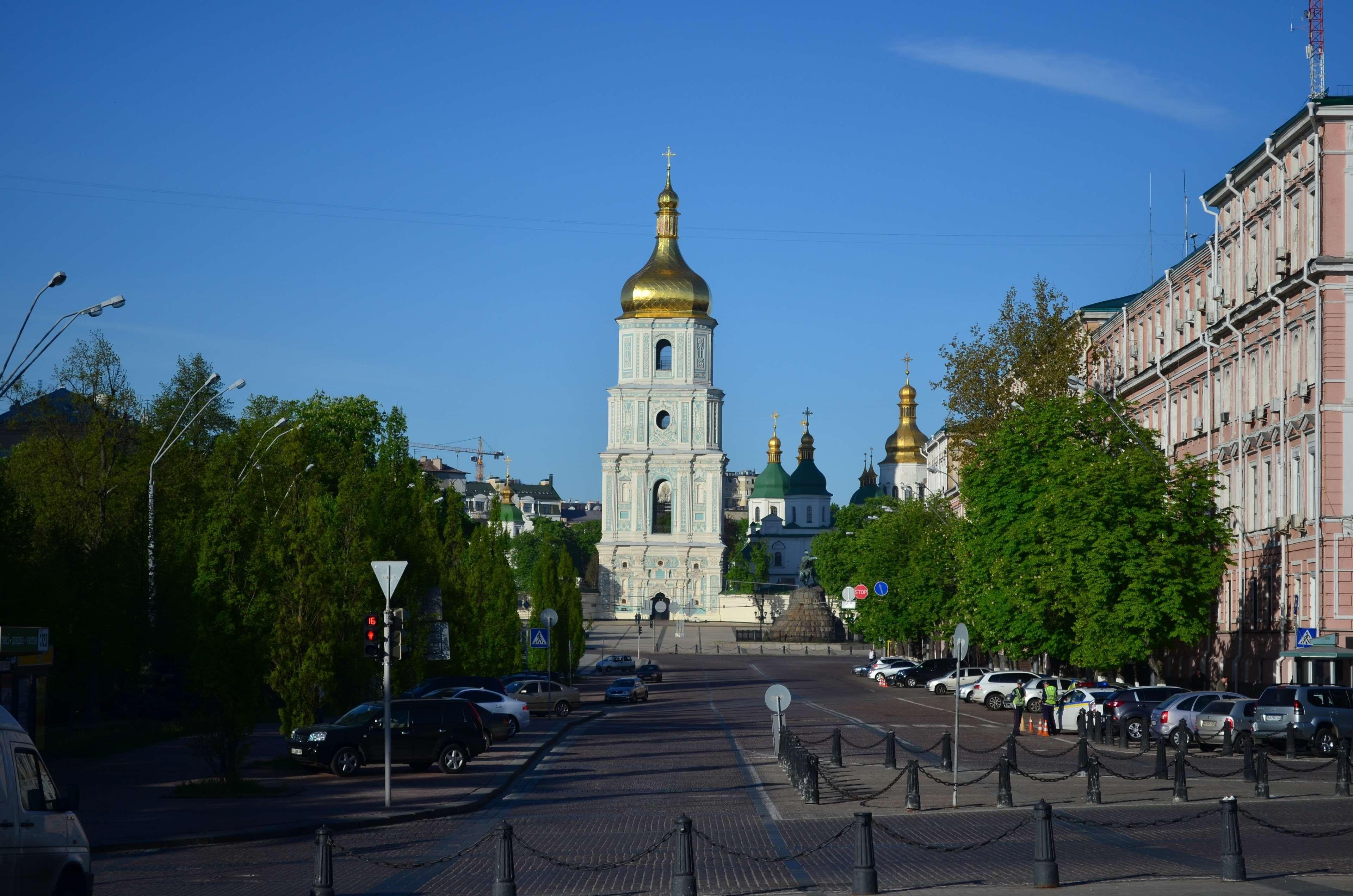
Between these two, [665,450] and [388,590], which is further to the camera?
[665,450]

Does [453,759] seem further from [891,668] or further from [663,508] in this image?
[663,508]

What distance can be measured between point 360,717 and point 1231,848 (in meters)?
16.9

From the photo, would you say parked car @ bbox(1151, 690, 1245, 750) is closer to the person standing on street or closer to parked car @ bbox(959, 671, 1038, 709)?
the person standing on street

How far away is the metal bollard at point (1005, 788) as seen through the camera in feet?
76.2

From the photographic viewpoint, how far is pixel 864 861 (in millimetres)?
15375

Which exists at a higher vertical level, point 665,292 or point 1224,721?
point 665,292

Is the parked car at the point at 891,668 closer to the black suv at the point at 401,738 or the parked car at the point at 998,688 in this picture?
the parked car at the point at 998,688

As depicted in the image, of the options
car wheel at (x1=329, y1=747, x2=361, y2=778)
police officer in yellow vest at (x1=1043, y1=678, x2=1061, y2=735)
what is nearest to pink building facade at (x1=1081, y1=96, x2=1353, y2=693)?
police officer in yellow vest at (x1=1043, y1=678, x2=1061, y2=735)

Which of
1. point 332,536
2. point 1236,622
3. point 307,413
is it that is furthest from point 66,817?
point 307,413

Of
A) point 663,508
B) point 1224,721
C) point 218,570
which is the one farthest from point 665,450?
point 218,570

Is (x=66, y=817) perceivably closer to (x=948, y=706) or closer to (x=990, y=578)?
(x=990, y=578)

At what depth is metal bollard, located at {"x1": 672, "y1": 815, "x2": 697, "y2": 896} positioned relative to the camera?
14891 millimetres

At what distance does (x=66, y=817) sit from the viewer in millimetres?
12789

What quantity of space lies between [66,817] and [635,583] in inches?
5247
